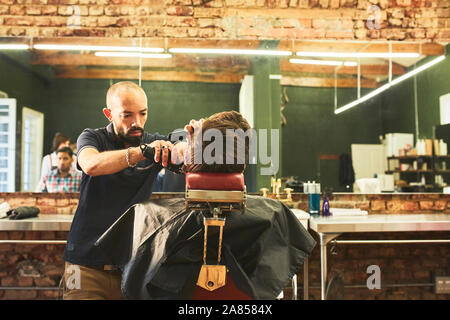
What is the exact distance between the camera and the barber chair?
43.7 inches

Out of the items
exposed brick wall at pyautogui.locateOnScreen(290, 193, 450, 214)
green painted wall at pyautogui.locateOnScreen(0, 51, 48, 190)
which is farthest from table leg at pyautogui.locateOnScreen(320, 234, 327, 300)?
green painted wall at pyautogui.locateOnScreen(0, 51, 48, 190)

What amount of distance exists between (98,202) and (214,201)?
0.78m

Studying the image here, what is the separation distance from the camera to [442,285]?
299 cm

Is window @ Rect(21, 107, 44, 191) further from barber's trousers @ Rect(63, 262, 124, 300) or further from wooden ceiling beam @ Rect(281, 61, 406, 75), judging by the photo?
wooden ceiling beam @ Rect(281, 61, 406, 75)

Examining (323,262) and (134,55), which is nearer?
(323,262)

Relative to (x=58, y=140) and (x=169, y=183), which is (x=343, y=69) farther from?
(x=58, y=140)

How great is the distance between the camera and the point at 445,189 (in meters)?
2.91

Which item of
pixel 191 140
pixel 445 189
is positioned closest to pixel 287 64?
pixel 445 189

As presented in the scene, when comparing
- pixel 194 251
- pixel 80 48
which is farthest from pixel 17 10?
pixel 194 251

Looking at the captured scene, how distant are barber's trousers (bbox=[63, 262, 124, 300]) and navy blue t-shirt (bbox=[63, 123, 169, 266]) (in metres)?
0.05

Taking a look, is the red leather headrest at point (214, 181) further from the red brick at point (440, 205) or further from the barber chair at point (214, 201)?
the red brick at point (440, 205)

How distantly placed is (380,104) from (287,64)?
2.75 ft
